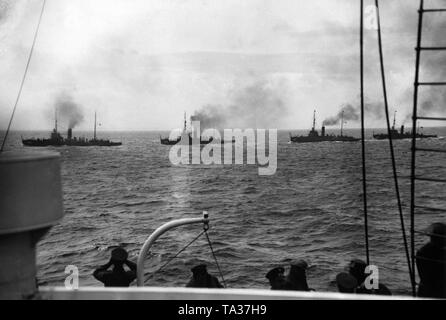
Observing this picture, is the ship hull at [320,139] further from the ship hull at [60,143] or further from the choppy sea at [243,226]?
the choppy sea at [243,226]

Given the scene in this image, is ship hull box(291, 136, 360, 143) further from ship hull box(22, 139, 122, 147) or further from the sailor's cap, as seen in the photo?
the sailor's cap

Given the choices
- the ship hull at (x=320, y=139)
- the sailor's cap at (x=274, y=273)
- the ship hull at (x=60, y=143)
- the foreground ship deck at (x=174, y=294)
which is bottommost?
the sailor's cap at (x=274, y=273)

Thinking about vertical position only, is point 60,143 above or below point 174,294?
above

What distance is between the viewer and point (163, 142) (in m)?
149

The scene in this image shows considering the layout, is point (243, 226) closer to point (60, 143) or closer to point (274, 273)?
point (274, 273)

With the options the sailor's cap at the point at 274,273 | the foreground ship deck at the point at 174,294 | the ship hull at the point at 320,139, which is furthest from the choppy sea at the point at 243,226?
the ship hull at the point at 320,139

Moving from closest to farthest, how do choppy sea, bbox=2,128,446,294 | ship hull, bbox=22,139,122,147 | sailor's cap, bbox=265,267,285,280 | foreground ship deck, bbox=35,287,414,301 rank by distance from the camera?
foreground ship deck, bbox=35,287,414,301 < sailor's cap, bbox=265,267,285,280 < choppy sea, bbox=2,128,446,294 < ship hull, bbox=22,139,122,147

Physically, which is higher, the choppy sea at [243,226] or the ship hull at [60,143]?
the ship hull at [60,143]

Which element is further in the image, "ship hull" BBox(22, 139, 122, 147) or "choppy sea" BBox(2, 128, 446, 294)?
"ship hull" BBox(22, 139, 122, 147)

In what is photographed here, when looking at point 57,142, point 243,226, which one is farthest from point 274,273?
point 57,142

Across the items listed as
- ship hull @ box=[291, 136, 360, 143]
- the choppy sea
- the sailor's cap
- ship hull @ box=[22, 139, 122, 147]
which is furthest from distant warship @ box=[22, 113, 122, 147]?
the sailor's cap

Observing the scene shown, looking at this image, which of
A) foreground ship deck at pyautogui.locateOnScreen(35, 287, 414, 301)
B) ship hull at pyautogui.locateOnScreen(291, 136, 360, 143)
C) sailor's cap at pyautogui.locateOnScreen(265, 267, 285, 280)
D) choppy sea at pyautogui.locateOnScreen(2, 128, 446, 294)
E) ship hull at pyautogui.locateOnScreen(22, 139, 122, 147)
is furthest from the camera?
ship hull at pyautogui.locateOnScreen(291, 136, 360, 143)

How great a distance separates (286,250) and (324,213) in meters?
11.9
